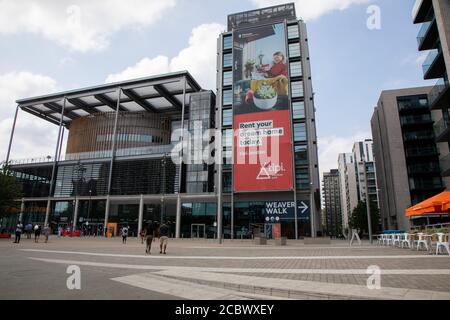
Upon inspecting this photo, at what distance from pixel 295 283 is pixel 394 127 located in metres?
55.6

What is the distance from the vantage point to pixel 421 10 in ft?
89.2

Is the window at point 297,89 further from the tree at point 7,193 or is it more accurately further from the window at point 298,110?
Result: the tree at point 7,193

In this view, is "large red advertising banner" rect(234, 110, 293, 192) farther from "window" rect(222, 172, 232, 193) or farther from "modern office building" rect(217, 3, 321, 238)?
"window" rect(222, 172, 232, 193)

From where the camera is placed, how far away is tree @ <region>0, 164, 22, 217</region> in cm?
3475

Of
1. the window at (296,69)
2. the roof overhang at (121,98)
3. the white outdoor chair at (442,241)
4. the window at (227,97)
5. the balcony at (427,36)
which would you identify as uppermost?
the roof overhang at (121,98)

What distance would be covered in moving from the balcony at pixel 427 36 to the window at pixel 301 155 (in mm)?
19487

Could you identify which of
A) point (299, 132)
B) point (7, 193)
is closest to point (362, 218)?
point (299, 132)

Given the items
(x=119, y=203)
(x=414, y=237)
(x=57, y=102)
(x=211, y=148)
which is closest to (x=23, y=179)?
(x=57, y=102)

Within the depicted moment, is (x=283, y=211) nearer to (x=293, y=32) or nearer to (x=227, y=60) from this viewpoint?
(x=227, y=60)

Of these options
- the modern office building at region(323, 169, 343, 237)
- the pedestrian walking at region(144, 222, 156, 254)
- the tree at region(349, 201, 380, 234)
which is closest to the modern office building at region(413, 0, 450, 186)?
the pedestrian walking at region(144, 222, 156, 254)

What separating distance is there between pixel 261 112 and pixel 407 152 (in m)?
27.2

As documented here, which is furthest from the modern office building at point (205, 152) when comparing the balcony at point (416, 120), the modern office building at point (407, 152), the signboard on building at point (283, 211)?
the balcony at point (416, 120)

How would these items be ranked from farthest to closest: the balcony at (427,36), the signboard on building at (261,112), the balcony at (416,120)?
the balcony at (416,120), the signboard on building at (261,112), the balcony at (427,36)

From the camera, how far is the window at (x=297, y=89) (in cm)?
4620
